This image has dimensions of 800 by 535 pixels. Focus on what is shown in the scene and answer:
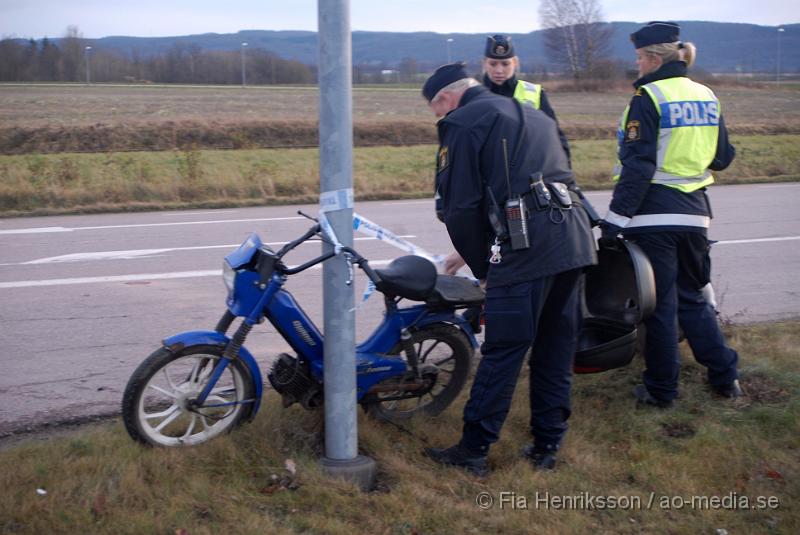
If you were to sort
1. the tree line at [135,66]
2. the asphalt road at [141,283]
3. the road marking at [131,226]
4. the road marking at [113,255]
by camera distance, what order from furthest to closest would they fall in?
1. the tree line at [135,66]
2. the road marking at [131,226]
3. the road marking at [113,255]
4. the asphalt road at [141,283]

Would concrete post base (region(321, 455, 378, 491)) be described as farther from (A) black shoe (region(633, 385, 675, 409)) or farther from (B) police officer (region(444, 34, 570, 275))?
(B) police officer (region(444, 34, 570, 275))

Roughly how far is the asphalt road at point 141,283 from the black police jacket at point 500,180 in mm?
2543

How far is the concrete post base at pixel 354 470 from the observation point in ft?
13.1

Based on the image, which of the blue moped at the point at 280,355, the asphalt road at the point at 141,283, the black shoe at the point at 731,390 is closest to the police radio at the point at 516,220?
the blue moped at the point at 280,355

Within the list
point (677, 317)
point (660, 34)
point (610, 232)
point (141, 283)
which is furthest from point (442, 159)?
point (141, 283)

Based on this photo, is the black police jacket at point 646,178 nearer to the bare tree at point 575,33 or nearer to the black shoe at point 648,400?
the black shoe at point 648,400

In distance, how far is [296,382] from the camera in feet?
14.3

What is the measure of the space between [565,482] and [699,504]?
582 millimetres

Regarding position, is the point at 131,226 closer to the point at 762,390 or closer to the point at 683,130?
the point at 683,130

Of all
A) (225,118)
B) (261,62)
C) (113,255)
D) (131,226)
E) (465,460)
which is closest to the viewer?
(465,460)

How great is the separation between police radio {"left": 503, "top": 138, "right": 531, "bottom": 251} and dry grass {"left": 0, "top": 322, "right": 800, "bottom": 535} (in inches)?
42.9

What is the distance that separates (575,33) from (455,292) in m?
63.0

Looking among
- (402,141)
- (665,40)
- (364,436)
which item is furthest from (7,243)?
(402,141)

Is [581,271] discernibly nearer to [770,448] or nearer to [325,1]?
[770,448]
